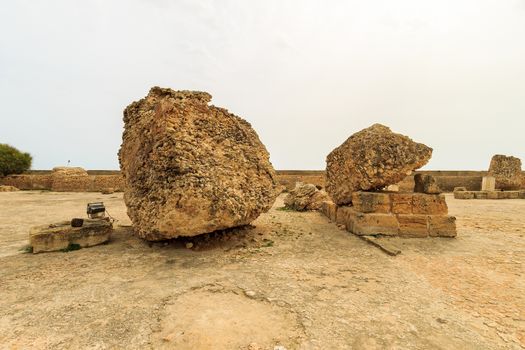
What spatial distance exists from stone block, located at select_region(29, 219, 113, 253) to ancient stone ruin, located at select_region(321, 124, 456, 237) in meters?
4.29

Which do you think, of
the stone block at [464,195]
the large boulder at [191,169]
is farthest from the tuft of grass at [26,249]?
the stone block at [464,195]

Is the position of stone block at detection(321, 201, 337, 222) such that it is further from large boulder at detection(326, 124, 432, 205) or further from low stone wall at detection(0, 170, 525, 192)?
low stone wall at detection(0, 170, 525, 192)

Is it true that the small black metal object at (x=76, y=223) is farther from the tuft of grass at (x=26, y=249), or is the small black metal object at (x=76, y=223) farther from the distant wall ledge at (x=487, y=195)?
the distant wall ledge at (x=487, y=195)

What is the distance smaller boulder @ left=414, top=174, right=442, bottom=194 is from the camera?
209 inches

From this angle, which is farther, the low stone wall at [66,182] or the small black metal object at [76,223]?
the low stone wall at [66,182]

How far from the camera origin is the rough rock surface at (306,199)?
855 cm

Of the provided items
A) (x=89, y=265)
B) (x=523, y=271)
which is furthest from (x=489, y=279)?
(x=89, y=265)

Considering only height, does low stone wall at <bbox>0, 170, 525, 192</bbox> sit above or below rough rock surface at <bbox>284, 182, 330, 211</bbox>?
above

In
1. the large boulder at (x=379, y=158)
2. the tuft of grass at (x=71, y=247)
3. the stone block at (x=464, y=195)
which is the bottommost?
the tuft of grass at (x=71, y=247)

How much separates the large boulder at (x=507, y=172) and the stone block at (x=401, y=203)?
42.9 ft

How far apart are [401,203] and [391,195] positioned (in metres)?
0.23

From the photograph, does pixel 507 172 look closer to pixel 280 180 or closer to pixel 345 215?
pixel 280 180

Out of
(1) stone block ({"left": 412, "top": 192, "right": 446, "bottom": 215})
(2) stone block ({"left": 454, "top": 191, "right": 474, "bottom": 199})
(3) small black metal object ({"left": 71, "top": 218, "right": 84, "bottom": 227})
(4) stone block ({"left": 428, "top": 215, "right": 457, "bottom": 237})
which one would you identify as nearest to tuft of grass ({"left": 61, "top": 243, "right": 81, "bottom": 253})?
(3) small black metal object ({"left": 71, "top": 218, "right": 84, "bottom": 227})

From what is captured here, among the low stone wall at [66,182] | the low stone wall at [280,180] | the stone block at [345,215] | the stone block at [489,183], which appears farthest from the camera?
the low stone wall at [66,182]
